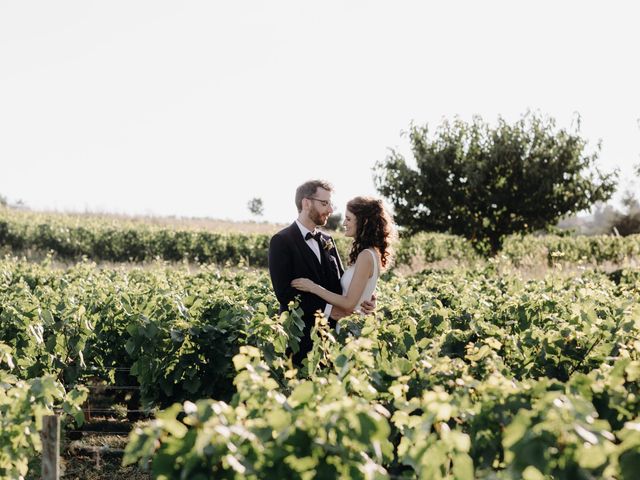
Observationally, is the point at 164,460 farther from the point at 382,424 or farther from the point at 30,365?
the point at 30,365

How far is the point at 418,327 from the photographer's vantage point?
6121mm

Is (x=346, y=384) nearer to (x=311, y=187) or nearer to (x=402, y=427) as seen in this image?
(x=402, y=427)

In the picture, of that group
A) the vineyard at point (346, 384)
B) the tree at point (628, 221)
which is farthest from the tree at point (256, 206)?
the vineyard at point (346, 384)

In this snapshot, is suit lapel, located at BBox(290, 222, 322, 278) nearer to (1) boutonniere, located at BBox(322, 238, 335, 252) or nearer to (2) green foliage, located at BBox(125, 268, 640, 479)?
(1) boutonniere, located at BBox(322, 238, 335, 252)

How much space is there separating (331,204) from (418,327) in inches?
53.1

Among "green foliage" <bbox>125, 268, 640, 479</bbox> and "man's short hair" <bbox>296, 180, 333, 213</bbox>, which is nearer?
"green foliage" <bbox>125, 268, 640, 479</bbox>

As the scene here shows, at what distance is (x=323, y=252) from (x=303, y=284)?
36cm

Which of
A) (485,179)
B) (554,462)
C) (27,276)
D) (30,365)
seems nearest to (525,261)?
(485,179)

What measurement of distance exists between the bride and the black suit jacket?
93 millimetres

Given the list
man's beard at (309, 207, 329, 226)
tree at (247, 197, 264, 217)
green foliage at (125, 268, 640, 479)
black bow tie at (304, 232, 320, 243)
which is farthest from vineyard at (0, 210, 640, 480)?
tree at (247, 197, 264, 217)

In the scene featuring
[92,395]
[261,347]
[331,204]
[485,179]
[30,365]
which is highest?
[485,179]

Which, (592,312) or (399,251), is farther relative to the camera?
(399,251)

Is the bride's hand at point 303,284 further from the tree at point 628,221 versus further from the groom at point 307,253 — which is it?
the tree at point 628,221

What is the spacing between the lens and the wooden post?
3.72 metres
